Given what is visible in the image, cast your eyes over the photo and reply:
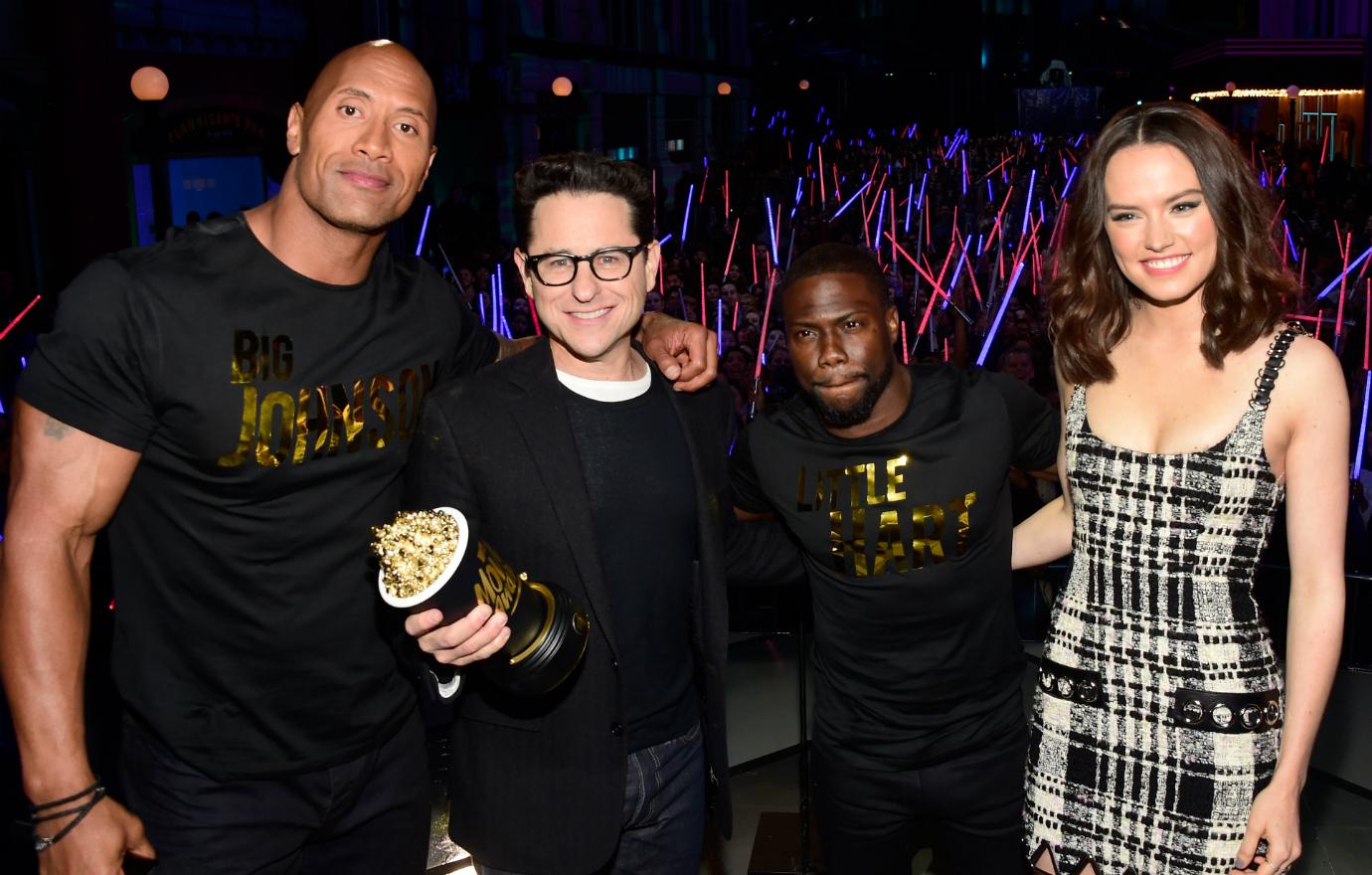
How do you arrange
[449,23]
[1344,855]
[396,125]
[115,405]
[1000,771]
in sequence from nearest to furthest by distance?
[115,405] → [396,125] → [1000,771] → [1344,855] → [449,23]

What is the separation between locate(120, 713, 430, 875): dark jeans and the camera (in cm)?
221

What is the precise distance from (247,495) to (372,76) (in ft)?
2.86

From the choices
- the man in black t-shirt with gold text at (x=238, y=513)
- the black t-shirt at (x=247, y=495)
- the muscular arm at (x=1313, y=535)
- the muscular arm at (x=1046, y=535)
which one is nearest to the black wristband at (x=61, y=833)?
the man in black t-shirt with gold text at (x=238, y=513)

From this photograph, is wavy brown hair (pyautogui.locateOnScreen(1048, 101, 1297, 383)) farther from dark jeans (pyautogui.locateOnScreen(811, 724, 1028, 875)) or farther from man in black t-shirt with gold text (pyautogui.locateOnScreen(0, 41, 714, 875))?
man in black t-shirt with gold text (pyautogui.locateOnScreen(0, 41, 714, 875))

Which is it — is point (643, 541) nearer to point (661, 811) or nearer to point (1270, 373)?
point (661, 811)

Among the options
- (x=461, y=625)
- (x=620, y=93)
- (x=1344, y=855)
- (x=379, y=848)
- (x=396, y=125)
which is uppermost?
(x=620, y=93)

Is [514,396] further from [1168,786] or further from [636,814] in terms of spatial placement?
[1168,786]

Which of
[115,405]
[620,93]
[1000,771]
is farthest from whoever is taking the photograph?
[620,93]

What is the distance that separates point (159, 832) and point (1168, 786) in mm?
1865

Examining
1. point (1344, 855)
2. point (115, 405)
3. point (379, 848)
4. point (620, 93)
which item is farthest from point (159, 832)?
point (620, 93)

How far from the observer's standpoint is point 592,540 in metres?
2.25

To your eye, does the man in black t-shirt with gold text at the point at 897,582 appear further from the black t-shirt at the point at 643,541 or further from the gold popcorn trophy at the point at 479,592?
the gold popcorn trophy at the point at 479,592

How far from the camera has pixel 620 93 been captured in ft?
97.3

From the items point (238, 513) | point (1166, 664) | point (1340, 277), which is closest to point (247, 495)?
point (238, 513)
